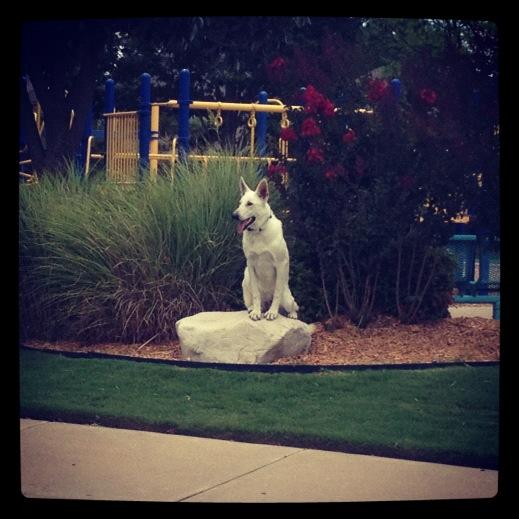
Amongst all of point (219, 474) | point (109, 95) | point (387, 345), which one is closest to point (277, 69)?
point (109, 95)

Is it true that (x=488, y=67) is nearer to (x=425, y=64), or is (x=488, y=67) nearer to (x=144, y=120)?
(x=425, y=64)

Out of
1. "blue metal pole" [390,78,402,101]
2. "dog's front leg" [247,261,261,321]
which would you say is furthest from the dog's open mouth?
"blue metal pole" [390,78,402,101]

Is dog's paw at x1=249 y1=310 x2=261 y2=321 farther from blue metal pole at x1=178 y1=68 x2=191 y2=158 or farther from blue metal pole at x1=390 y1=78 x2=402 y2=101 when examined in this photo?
blue metal pole at x1=390 y1=78 x2=402 y2=101

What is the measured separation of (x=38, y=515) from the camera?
3.45 meters

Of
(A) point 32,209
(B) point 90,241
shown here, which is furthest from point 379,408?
(A) point 32,209

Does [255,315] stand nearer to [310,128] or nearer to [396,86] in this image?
[310,128]

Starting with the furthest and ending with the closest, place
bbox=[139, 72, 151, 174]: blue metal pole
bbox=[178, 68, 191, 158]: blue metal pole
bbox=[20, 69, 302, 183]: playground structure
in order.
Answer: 1. bbox=[139, 72, 151, 174]: blue metal pole
2. bbox=[20, 69, 302, 183]: playground structure
3. bbox=[178, 68, 191, 158]: blue metal pole

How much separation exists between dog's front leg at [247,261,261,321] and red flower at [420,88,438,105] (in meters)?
1.32

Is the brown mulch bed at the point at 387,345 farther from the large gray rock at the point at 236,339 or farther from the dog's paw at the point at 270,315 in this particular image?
the dog's paw at the point at 270,315

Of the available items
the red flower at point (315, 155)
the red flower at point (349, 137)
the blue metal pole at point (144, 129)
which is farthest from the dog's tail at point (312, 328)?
the blue metal pole at point (144, 129)

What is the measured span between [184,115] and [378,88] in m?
1.50

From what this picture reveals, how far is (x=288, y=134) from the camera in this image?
237 inches

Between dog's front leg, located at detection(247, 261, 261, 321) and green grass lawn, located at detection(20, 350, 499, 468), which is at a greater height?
dog's front leg, located at detection(247, 261, 261, 321)

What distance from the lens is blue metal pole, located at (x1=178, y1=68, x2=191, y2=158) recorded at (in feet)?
19.0
